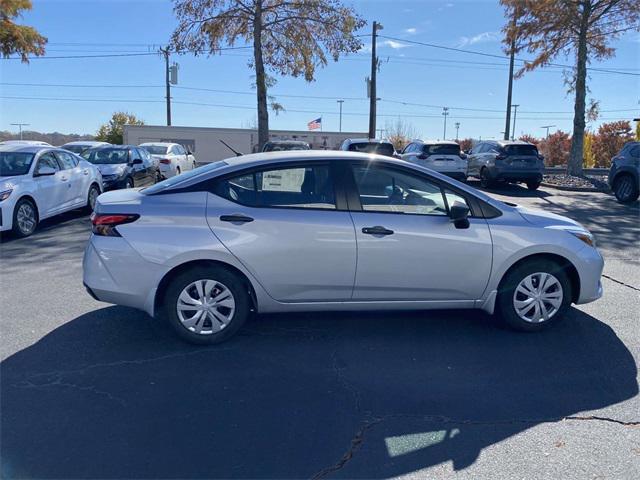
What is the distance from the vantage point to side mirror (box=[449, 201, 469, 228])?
4488 mm

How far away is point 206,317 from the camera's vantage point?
442 cm

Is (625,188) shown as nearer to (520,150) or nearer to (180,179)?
(520,150)

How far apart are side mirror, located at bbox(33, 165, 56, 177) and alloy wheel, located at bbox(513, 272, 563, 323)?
26.7ft

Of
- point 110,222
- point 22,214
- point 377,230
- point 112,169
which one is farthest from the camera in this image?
point 112,169

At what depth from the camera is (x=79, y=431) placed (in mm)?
3213

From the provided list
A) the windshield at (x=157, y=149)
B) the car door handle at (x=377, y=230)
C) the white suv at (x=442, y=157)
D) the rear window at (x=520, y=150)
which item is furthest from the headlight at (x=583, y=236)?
the windshield at (x=157, y=149)

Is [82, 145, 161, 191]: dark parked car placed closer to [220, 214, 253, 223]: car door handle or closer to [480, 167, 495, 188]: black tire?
[220, 214, 253, 223]: car door handle

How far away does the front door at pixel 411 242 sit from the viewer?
4.50 metres

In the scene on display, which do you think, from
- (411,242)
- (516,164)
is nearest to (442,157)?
(516,164)

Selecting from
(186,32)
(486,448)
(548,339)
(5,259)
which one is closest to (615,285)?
(548,339)

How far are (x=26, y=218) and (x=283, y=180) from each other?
634 centimetres

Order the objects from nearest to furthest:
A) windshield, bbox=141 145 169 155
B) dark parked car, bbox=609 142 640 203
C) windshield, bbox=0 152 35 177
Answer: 1. windshield, bbox=0 152 35 177
2. dark parked car, bbox=609 142 640 203
3. windshield, bbox=141 145 169 155

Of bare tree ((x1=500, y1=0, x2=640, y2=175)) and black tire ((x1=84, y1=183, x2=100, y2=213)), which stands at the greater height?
bare tree ((x1=500, y1=0, x2=640, y2=175))

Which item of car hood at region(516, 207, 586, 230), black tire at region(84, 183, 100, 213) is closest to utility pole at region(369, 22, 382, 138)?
black tire at region(84, 183, 100, 213)
